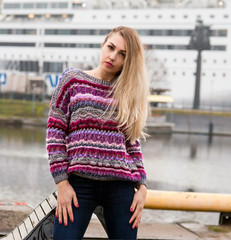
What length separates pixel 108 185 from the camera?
2.14 metres

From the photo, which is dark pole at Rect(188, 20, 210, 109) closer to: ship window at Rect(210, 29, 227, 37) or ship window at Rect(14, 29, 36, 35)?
ship window at Rect(210, 29, 227, 37)

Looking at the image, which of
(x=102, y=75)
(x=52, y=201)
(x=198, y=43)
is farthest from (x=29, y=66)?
(x=102, y=75)

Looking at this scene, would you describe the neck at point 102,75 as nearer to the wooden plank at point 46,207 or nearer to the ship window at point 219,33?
the wooden plank at point 46,207

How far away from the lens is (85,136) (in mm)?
2148

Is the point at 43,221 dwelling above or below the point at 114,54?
below

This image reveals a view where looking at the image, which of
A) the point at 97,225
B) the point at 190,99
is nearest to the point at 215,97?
the point at 190,99

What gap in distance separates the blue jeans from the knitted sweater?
4 centimetres

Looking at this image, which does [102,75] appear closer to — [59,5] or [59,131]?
[59,131]

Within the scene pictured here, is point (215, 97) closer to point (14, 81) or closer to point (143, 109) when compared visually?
point (14, 81)

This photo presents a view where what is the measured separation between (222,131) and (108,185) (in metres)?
34.7

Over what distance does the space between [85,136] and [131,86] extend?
340mm

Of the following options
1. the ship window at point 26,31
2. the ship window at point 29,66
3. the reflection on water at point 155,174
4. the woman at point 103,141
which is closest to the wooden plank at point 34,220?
the woman at point 103,141

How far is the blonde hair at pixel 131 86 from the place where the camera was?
2.25 meters

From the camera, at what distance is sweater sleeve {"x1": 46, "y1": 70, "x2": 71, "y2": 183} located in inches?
83.5
